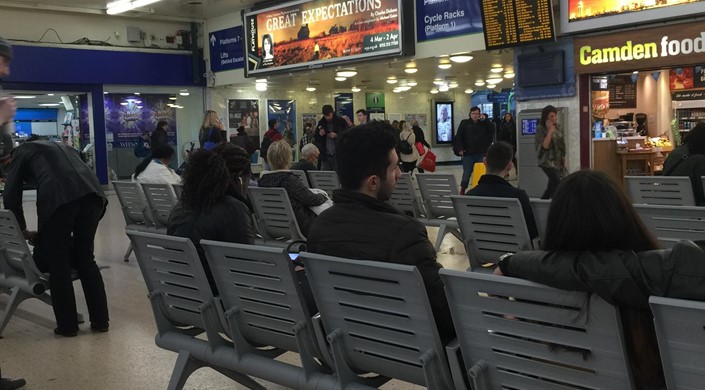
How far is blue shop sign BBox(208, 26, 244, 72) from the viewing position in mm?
16844

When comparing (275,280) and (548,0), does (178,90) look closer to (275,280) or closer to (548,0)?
(548,0)

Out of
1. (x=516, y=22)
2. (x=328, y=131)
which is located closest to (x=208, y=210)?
(x=516, y=22)

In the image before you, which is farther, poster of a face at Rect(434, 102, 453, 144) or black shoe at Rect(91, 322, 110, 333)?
poster of a face at Rect(434, 102, 453, 144)

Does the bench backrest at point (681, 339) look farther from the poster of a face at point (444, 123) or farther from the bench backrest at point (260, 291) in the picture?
the poster of a face at point (444, 123)

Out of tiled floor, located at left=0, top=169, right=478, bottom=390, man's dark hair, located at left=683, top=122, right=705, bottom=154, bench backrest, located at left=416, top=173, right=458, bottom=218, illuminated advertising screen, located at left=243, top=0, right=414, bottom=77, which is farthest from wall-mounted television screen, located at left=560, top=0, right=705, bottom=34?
tiled floor, located at left=0, top=169, right=478, bottom=390

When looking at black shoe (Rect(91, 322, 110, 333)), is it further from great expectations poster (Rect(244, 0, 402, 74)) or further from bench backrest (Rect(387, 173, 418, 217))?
great expectations poster (Rect(244, 0, 402, 74))

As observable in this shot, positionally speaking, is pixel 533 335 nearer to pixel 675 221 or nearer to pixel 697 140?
pixel 675 221

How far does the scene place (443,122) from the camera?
79.6 ft

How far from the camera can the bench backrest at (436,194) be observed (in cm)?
645

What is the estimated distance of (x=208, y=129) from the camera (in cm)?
986

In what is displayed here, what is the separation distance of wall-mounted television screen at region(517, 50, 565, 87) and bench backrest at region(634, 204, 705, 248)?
23.8ft

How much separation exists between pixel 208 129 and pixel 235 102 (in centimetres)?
895

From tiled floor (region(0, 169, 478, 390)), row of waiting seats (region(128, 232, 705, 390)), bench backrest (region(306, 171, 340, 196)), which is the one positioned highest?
bench backrest (region(306, 171, 340, 196))

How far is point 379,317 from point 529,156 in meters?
9.21
